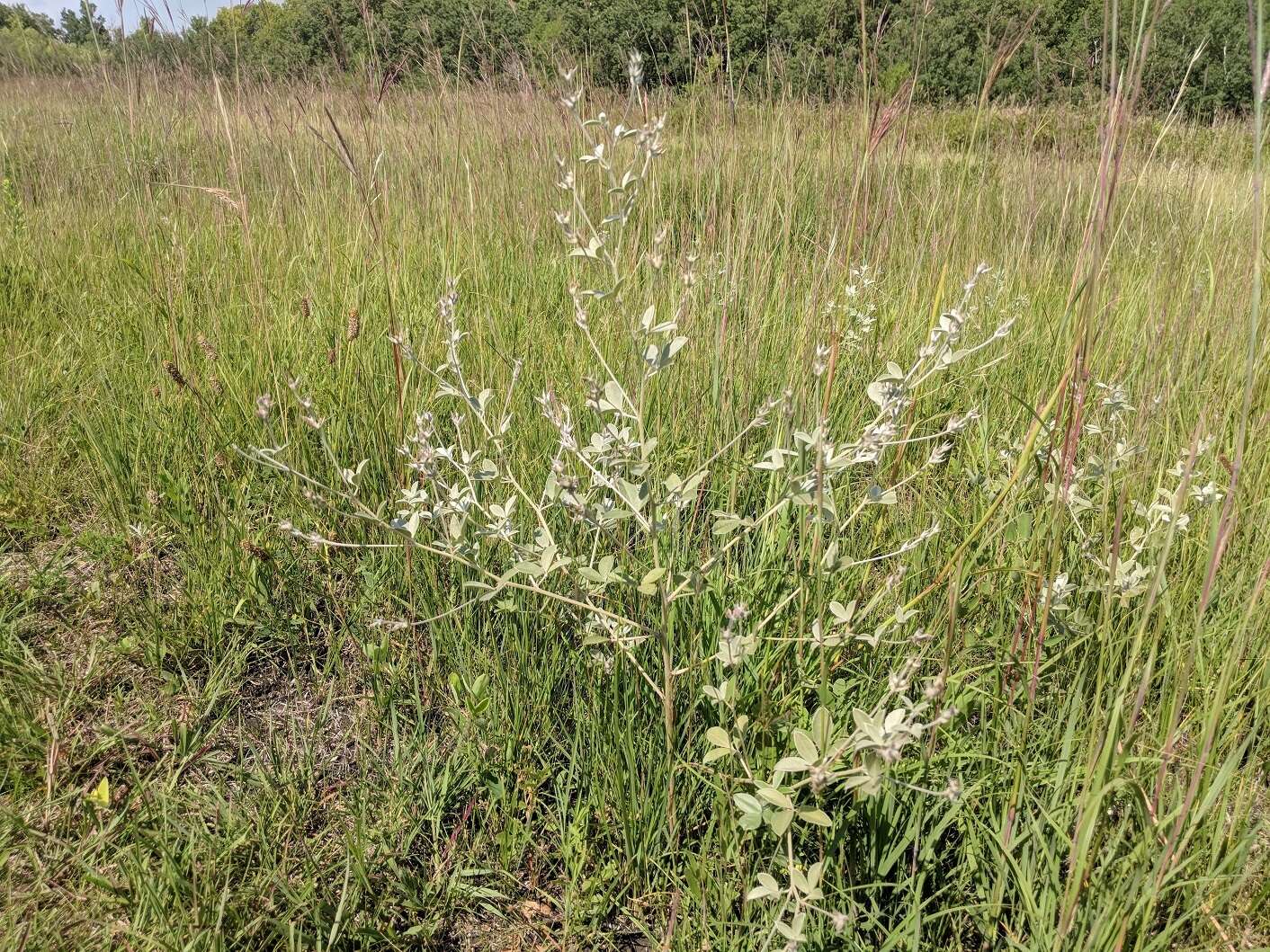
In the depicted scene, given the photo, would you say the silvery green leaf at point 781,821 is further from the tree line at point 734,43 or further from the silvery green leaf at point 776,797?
the tree line at point 734,43

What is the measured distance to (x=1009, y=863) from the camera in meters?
1.04

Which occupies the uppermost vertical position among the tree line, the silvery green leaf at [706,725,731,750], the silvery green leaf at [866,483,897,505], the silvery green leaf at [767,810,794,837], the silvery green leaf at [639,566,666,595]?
the tree line

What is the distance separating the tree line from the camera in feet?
6.77

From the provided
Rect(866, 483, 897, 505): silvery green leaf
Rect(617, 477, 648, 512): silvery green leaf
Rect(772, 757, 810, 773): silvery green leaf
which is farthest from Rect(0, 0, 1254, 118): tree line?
Rect(772, 757, 810, 773): silvery green leaf

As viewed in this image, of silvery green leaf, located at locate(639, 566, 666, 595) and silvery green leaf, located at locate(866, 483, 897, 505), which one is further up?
silvery green leaf, located at locate(866, 483, 897, 505)

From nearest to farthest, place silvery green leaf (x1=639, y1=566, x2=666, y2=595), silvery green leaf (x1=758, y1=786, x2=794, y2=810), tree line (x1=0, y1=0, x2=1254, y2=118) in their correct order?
silvery green leaf (x1=758, y1=786, x2=794, y2=810), silvery green leaf (x1=639, y1=566, x2=666, y2=595), tree line (x1=0, y1=0, x2=1254, y2=118)

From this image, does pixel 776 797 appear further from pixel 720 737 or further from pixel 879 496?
pixel 879 496

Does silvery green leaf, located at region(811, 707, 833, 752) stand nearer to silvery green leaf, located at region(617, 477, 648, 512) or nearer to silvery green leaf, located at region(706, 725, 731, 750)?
silvery green leaf, located at region(706, 725, 731, 750)

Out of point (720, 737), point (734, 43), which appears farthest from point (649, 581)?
point (734, 43)

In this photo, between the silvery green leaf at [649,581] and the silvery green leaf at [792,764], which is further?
the silvery green leaf at [649,581]

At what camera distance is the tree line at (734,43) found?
2.06 metres

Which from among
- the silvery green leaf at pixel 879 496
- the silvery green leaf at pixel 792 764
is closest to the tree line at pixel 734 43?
the silvery green leaf at pixel 879 496

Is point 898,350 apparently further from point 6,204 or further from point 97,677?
point 6,204

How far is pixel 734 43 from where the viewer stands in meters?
3.93
